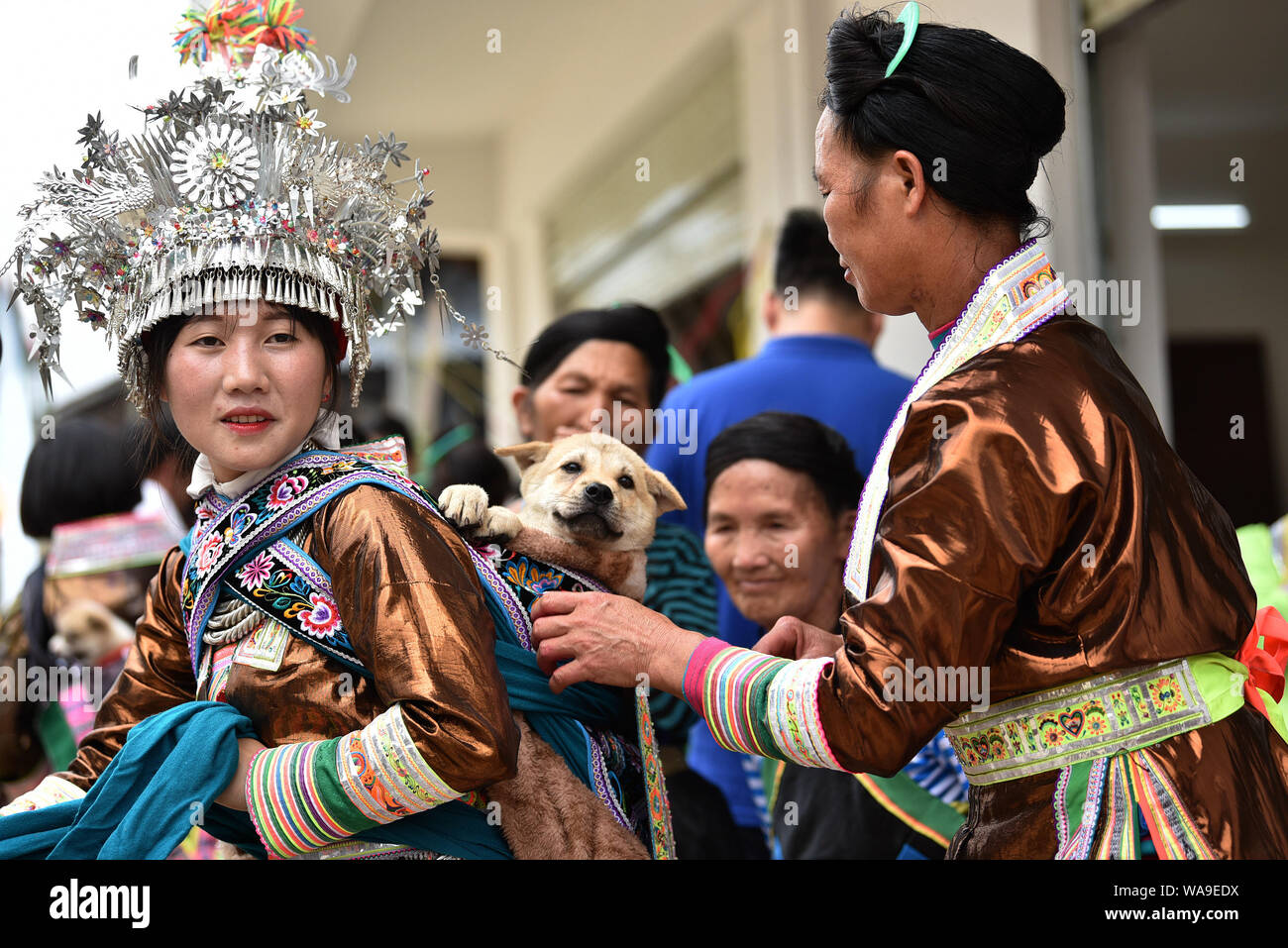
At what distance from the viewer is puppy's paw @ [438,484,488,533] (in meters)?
2.00

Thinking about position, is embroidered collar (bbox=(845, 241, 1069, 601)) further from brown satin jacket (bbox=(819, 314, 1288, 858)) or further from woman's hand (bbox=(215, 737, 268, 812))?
woman's hand (bbox=(215, 737, 268, 812))

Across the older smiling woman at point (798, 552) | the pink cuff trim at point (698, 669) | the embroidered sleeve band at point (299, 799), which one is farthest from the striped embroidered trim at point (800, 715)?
the older smiling woman at point (798, 552)

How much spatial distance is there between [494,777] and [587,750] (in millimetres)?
336

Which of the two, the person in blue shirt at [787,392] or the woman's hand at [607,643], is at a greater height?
the person in blue shirt at [787,392]

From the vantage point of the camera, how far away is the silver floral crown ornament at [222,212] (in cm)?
179

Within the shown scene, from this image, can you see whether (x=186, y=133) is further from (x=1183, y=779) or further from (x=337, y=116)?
(x=337, y=116)

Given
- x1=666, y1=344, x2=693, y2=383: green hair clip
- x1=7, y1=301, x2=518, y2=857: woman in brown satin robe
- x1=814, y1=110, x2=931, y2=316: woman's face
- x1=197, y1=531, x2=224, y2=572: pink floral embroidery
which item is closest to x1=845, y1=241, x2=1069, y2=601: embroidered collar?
x1=814, y1=110, x2=931, y2=316: woman's face

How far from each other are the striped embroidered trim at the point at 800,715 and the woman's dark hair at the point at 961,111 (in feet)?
2.21

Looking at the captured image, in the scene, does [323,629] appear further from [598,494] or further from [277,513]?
[598,494]

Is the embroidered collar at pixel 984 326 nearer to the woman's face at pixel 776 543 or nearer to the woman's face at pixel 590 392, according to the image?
the woman's face at pixel 776 543

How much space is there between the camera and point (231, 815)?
1.80 meters

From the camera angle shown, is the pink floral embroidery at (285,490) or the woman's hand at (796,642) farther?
the woman's hand at (796,642)

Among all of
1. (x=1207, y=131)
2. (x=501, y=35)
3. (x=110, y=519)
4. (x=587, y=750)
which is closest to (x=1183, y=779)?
(x=587, y=750)

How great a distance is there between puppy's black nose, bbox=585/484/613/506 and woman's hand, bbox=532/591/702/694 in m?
0.31
